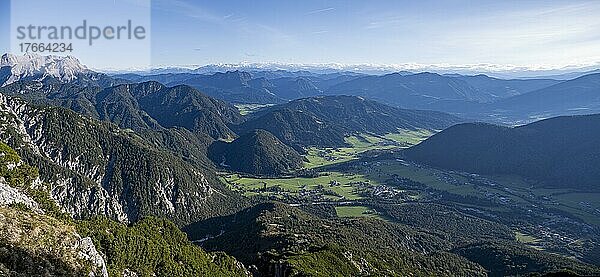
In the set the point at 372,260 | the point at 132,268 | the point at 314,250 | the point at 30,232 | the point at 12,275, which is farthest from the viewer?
the point at 372,260

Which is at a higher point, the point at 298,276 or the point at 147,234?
the point at 147,234

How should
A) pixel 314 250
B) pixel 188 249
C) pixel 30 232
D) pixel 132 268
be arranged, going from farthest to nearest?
1. pixel 314 250
2. pixel 188 249
3. pixel 132 268
4. pixel 30 232

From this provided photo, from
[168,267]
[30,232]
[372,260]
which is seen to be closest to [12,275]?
[30,232]

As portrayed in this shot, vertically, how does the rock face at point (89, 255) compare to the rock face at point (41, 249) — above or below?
below

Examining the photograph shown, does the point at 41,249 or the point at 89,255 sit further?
the point at 89,255

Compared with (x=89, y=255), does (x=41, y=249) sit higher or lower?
higher

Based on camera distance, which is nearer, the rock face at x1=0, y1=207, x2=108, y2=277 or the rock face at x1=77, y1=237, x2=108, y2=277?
the rock face at x1=0, y1=207, x2=108, y2=277

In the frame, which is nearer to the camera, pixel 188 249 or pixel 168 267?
pixel 168 267

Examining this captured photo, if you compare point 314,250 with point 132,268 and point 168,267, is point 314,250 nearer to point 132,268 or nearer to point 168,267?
point 168,267

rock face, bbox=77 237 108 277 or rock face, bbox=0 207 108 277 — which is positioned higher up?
rock face, bbox=0 207 108 277

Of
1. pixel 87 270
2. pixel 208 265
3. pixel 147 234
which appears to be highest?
pixel 87 270

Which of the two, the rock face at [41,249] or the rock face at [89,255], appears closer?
the rock face at [41,249]
